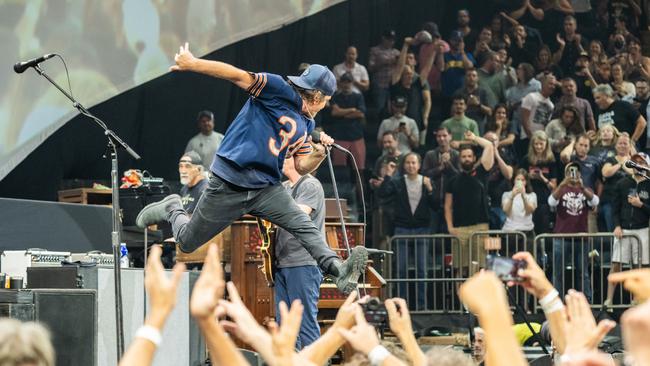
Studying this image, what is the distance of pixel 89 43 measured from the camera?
539 inches

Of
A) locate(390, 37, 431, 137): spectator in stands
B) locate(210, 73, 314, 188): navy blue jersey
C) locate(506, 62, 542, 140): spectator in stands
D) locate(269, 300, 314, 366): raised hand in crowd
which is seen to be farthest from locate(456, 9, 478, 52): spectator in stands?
locate(269, 300, 314, 366): raised hand in crowd

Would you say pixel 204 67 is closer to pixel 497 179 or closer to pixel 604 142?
pixel 497 179

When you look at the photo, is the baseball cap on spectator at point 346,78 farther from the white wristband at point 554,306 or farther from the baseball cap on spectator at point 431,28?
the white wristband at point 554,306

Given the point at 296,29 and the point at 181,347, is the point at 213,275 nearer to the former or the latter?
the point at 181,347

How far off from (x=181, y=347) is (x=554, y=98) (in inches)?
374

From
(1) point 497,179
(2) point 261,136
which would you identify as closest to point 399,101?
(1) point 497,179

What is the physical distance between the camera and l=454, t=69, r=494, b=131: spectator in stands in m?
16.4

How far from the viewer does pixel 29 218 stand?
31.8 feet

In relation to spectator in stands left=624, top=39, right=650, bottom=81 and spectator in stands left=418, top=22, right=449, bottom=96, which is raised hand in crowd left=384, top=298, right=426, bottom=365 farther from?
spectator in stands left=624, top=39, right=650, bottom=81

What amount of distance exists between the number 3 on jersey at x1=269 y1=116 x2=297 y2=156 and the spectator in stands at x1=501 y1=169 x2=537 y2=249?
8.37m

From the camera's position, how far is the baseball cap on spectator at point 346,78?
53.4 ft

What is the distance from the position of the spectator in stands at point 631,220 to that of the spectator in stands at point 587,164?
2.74ft

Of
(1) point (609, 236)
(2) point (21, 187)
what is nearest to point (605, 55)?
(1) point (609, 236)

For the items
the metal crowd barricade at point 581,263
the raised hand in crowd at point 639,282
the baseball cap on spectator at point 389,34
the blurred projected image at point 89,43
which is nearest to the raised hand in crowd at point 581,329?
the raised hand in crowd at point 639,282
